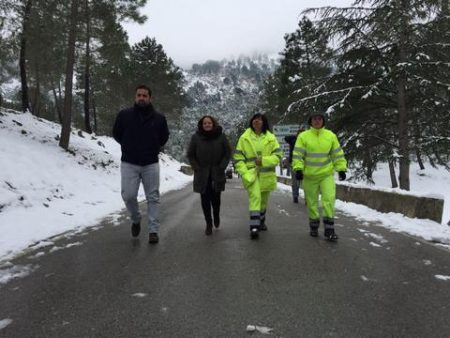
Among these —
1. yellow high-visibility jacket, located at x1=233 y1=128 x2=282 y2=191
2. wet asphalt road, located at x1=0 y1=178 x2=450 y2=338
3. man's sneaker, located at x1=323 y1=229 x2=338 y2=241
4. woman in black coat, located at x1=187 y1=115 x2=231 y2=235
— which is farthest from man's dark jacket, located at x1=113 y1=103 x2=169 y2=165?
man's sneaker, located at x1=323 y1=229 x2=338 y2=241

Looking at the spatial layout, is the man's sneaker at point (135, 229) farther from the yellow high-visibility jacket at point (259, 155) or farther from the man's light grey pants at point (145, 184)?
the yellow high-visibility jacket at point (259, 155)

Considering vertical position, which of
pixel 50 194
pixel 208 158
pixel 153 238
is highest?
pixel 208 158

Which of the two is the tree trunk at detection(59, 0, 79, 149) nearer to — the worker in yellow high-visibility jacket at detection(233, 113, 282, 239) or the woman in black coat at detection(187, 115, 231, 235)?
the woman in black coat at detection(187, 115, 231, 235)

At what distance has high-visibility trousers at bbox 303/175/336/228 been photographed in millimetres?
6414

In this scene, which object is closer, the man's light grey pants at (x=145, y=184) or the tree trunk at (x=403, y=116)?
the man's light grey pants at (x=145, y=184)

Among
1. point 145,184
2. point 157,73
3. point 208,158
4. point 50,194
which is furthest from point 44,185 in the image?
point 157,73

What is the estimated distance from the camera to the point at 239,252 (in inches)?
216

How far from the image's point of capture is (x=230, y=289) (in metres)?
3.94

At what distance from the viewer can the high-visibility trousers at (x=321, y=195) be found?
6414mm

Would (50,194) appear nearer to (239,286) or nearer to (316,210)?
(316,210)

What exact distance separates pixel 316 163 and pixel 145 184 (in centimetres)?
266

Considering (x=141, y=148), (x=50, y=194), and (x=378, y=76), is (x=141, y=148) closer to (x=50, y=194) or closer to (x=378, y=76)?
(x=50, y=194)

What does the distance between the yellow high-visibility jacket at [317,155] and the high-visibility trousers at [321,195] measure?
104 millimetres

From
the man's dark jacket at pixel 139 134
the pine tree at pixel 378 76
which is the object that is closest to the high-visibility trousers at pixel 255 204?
the man's dark jacket at pixel 139 134
